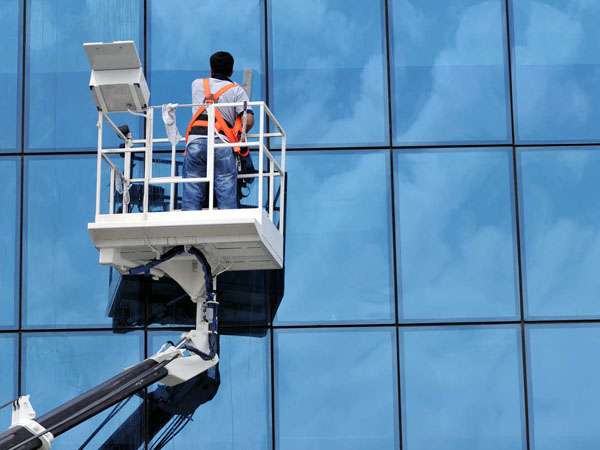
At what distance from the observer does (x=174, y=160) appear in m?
13.7

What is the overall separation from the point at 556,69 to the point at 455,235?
2276 millimetres

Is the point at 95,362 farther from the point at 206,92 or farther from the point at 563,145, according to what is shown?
the point at 563,145

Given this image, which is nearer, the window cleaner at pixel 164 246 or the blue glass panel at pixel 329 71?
the window cleaner at pixel 164 246

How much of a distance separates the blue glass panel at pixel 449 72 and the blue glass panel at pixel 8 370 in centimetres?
480

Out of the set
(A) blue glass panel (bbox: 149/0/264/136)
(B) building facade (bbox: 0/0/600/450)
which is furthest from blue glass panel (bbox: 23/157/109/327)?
(A) blue glass panel (bbox: 149/0/264/136)

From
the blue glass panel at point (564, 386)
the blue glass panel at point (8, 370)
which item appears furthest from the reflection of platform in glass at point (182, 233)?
the blue glass panel at point (564, 386)

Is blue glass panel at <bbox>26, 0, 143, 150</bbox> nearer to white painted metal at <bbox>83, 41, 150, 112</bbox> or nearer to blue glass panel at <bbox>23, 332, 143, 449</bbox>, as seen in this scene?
white painted metal at <bbox>83, 41, 150, 112</bbox>

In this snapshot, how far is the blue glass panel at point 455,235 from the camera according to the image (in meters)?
14.8

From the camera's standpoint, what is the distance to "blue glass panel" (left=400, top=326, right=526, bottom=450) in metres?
14.4

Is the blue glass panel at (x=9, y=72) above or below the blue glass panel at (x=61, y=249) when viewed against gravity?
above

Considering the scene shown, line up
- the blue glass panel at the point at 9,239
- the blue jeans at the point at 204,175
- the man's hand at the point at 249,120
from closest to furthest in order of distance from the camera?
the blue jeans at the point at 204,175 < the man's hand at the point at 249,120 < the blue glass panel at the point at 9,239

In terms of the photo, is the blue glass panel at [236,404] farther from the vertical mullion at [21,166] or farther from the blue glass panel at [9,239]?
the blue glass panel at [9,239]

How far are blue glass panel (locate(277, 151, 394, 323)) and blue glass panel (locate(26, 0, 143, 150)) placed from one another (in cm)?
241

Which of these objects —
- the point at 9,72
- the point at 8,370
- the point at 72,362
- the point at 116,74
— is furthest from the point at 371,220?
the point at 9,72
